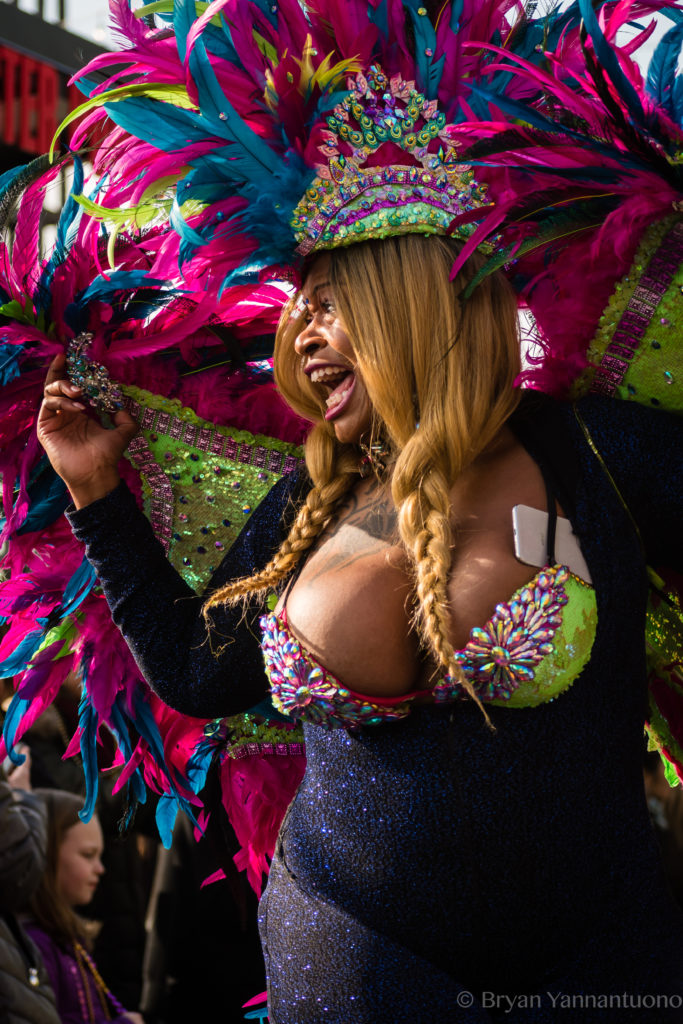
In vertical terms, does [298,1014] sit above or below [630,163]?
below

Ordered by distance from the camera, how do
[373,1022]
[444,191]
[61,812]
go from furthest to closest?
[61,812]
[444,191]
[373,1022]

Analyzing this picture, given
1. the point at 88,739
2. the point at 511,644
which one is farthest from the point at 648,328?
the point at 88,739

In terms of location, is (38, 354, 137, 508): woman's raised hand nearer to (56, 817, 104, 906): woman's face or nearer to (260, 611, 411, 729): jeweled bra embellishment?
(260, 611, 411, 729): jeweled bra embellishment

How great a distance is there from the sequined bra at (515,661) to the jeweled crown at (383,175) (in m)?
0.60

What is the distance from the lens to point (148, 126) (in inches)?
69.0

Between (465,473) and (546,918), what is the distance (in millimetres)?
639

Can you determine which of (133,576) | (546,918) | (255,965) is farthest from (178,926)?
(546,918)

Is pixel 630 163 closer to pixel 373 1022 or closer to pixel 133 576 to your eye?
pixel 133 576

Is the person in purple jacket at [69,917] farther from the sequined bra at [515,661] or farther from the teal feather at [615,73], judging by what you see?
the teal feather at [615,73]

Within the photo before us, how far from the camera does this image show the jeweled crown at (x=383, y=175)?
5.58 ft

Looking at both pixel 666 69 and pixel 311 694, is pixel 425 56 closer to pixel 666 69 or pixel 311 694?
pixel 666 69

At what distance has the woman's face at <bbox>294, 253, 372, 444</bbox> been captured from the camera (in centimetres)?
171

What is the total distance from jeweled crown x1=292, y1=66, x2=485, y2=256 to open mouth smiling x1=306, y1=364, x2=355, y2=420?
7.6 inches

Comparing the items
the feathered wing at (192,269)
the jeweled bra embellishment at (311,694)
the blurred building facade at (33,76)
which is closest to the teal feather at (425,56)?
Result: the feathered wing at (192,269)
